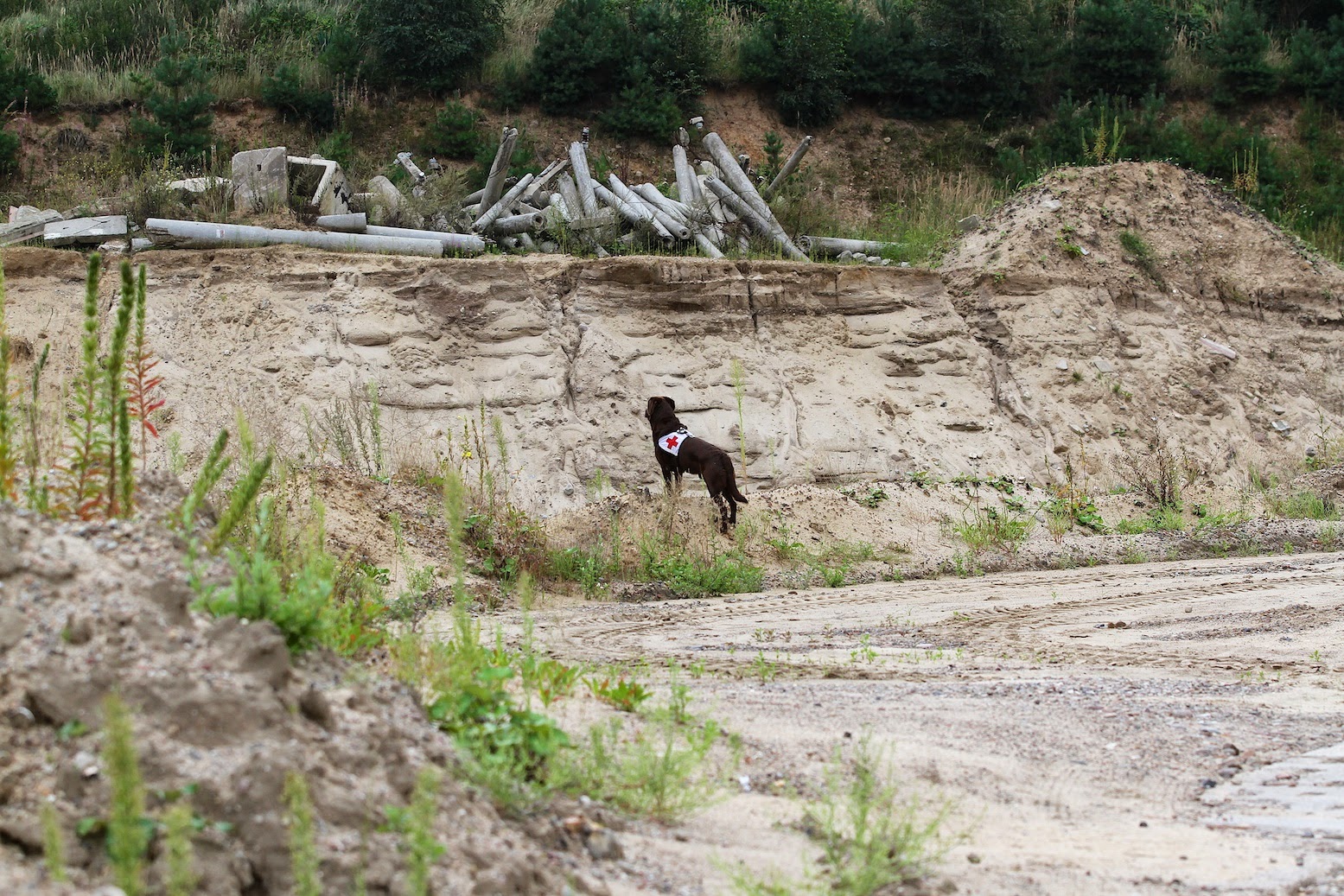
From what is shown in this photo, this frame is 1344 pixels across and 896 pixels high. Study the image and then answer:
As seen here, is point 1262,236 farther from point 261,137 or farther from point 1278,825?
point 1278,825

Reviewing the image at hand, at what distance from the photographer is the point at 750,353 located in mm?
15734

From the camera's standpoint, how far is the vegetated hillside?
19906mm

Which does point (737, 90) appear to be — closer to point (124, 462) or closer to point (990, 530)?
point (990, 530)

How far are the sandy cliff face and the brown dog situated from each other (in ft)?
4.66

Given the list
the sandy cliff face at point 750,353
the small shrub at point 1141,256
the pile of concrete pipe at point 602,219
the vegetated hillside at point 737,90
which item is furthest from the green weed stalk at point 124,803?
the small shrub at point 1141,256

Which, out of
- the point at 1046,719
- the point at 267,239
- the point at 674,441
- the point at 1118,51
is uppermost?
the point at 1118,51

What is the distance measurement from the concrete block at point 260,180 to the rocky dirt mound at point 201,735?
1313 centimetres

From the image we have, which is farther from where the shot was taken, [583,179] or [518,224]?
[583,179]

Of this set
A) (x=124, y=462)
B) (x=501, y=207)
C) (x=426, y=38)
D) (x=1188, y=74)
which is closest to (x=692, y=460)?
(x=501, y=207)

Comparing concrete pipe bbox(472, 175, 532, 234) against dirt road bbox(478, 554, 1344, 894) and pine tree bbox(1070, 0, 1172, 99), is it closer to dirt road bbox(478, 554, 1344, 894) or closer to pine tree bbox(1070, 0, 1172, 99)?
dirt road bbox(478, 554, 1344, 894)

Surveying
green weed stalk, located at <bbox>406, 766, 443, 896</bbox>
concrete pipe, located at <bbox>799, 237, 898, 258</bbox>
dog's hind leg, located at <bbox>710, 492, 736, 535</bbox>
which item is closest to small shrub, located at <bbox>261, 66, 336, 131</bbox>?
concrete pipe, located at <bbox>799, 237, 898, 258</bbox>

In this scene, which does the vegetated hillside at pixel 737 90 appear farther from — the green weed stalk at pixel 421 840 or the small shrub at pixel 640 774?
the green weed stalk at pixel 421 840

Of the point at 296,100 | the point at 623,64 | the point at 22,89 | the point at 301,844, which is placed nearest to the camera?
the point at 301,844

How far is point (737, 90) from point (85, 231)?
11765 millimetres
